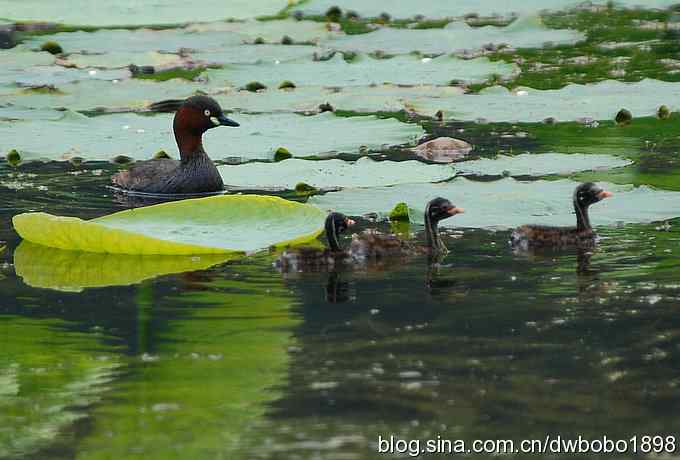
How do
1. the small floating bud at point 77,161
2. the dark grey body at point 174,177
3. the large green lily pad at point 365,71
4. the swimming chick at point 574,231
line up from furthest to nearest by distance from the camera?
1. the large green lily pad at point 365,71
2. the small floating bud at point 77,161
3. the dark grey body at point 174,177
4. the swimming chick at point 574,231

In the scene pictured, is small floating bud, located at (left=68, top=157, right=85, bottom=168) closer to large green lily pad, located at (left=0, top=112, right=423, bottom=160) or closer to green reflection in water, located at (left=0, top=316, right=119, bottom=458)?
large green lily pad, located at (left=0, top=112, right=423, bottom=160)

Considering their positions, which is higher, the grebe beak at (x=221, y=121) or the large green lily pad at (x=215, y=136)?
the grebe beak at (x=221, y=121)

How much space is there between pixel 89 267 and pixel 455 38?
10.9 meters

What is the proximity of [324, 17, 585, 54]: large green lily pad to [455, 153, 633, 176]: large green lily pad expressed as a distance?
21.4 feet

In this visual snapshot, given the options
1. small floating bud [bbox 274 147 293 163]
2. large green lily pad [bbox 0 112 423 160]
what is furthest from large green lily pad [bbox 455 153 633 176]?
small floating bud [bbox 274 147 293 163]

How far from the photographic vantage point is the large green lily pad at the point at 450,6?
2166 centimetres

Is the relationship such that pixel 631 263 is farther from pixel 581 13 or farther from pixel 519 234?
pixel 581 13

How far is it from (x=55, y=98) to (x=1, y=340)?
807 centimetres

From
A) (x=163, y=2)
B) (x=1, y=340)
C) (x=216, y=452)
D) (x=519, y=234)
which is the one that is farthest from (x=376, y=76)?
(x=216, y=452)

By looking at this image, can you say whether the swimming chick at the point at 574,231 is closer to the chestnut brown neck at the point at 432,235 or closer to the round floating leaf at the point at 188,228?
the chestnut brown neck at the point at 432,235

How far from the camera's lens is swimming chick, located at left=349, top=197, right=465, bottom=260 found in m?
8.55

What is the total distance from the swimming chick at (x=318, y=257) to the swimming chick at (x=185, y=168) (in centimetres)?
292

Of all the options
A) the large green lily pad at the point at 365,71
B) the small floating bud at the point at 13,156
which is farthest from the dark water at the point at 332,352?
the large green lily pad at the point at 365,71

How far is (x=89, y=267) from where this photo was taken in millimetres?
8523
